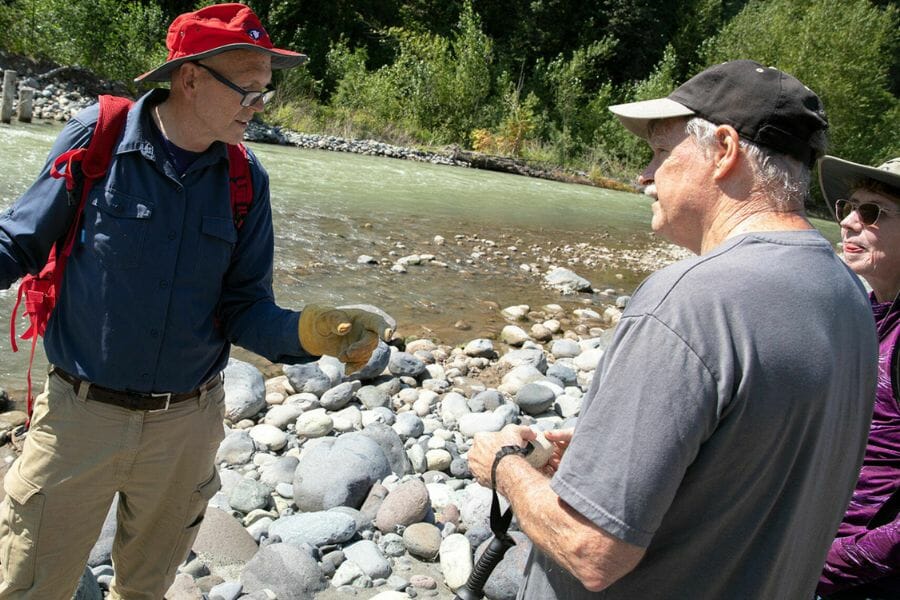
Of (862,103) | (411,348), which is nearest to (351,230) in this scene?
(411,348)

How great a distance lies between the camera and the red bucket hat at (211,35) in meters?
2.22

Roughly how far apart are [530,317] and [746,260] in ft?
23.4

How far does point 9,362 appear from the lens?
523 centimetres

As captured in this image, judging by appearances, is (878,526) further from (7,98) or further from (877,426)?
(7,98)

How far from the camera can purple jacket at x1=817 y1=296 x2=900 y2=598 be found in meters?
1.98

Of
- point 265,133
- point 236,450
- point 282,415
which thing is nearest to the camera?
point 236,450

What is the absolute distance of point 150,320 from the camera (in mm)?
2158

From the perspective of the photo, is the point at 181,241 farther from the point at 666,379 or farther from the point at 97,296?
the point at 666,379

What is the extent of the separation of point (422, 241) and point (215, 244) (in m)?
9.06

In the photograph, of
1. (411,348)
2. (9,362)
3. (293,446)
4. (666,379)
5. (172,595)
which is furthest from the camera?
(411,348)

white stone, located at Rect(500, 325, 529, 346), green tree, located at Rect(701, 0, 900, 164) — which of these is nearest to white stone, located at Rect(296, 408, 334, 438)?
white stone, located at Rect(500, 325, 529, 346)

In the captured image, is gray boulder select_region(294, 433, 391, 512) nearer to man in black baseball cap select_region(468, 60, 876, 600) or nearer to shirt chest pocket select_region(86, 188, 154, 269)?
shirt chest pocket select_region(86, 188, 154, 269)

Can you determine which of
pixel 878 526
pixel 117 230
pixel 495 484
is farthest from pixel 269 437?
pixel 878 526

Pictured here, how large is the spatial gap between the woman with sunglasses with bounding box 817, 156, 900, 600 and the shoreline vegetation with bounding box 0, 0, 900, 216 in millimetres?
23099
